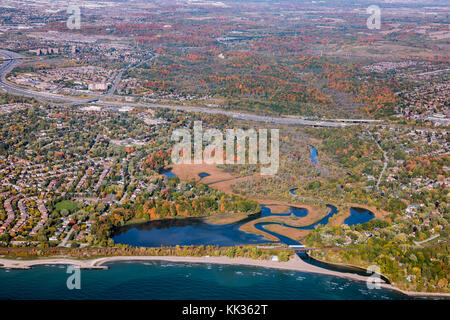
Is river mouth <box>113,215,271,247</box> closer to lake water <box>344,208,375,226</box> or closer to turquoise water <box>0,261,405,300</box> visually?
turquoise water <box>0,261,405,300</box>

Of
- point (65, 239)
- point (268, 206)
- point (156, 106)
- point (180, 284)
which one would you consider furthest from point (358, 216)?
point (156, 106)

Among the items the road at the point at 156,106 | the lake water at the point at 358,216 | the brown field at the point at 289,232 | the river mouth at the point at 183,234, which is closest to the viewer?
the river mouth at the point at 183,234

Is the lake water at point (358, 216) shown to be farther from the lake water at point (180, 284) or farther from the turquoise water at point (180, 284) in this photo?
the turquoise water at point (180, 284)

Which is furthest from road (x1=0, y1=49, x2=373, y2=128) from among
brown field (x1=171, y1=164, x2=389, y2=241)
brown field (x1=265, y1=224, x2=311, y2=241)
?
brown field (x1=265, y1=224, x2=311, y2=241)

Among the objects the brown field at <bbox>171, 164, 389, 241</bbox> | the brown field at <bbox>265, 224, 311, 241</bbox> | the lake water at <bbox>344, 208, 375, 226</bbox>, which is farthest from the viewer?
the lake water at <bbox>344, 208, 375, 226</bbox>

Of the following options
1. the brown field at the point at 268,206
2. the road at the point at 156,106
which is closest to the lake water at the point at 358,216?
the brown field at the point at 268,206

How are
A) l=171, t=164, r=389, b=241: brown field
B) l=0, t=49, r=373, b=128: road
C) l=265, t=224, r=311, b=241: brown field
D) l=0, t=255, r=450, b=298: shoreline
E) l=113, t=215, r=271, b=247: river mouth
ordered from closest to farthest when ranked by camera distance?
l=0, t=255, r=450, b=298: shoreline
l=113, t=215, r=271, b=247: river mouth
l=265, t=224, r=311, b=241: brown field
l=171, t=164, r=389, b=241: brown field
l=0, t=49, r=373, b=128: road

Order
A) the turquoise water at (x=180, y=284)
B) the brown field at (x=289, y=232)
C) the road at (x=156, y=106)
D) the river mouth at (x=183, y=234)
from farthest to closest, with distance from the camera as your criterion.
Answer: the road at (x=156, y=106), the brown field at (x=289, y=232), the river mouth at (x=183, y=234), the turquoise water at (x=180, y=284)

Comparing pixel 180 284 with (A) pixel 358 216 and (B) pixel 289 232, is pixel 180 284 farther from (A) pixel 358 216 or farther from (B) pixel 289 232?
(A) pixel 358 216

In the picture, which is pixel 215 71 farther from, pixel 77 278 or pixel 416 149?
pixel 77 278
